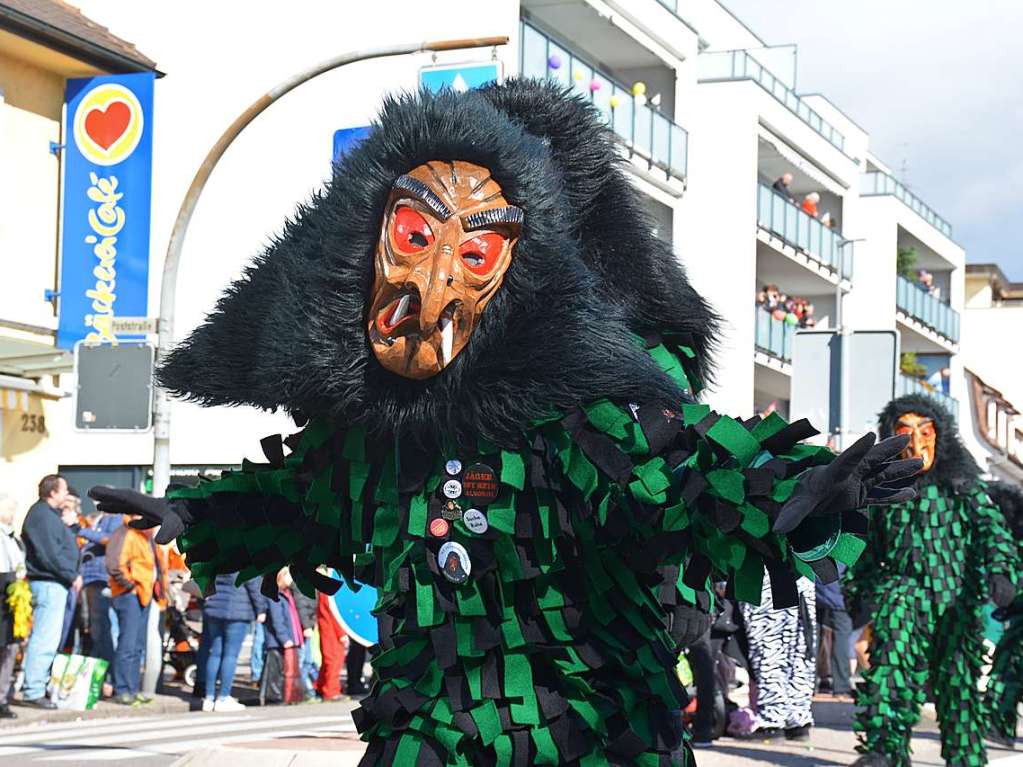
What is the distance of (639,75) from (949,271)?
2343cm

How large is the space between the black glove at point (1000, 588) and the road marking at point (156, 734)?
511 centimetres

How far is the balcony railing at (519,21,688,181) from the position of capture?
2461cm

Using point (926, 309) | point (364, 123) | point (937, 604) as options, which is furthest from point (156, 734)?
point (926, 309)

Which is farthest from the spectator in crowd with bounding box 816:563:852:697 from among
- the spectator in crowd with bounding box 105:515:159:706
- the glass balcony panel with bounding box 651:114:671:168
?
the glass balcony panel with bounding box 651:114:671:168

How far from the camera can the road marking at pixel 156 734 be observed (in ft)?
34.4

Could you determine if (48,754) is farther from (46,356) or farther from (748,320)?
(748,320)

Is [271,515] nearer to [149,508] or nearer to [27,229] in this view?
[149,508]

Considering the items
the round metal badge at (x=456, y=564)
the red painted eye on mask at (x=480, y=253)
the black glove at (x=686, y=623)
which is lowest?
the black glove at (x=686, y=623)

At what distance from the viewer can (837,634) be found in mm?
15172

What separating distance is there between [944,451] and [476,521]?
5.78m

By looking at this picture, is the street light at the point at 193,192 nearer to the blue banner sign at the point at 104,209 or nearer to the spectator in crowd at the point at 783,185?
the blue banner sign at the point at 104,209

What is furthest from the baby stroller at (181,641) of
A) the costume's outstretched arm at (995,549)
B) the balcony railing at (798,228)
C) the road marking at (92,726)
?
the balcony railing at (798,228)

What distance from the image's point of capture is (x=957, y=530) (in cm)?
882

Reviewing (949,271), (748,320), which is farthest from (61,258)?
(949,271)
